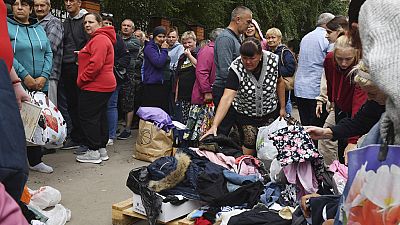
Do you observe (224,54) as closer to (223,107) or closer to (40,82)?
(223,107)

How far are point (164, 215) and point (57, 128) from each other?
181 cm

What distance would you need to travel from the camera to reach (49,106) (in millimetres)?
4969

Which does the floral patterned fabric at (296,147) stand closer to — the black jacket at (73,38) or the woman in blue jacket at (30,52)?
the woman in blue jacket at (30,52)

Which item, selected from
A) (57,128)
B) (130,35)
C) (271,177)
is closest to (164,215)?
(271,177)

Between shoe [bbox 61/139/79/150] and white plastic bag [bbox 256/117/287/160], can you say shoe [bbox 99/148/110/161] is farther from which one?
white plastic bag [bbox 256/117/287/160]

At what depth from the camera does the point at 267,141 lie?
4395 millimetres

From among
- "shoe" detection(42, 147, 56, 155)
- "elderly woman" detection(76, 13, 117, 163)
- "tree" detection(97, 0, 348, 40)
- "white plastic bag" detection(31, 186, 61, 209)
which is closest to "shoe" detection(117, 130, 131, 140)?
"shoe" detection(42, 147, 56, 155)

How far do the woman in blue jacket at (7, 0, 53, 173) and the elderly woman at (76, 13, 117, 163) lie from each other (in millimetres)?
449

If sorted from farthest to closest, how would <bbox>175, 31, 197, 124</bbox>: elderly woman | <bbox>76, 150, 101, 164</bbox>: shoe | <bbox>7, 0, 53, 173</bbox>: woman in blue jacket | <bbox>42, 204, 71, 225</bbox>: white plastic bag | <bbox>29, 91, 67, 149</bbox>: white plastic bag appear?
<bbox>175, 31, 197, 124</bbox>: elderly woman → <bbox>76, 150, 101, 164</bbox>: shoe → <bbox>7, 0, 53, 173</bbox>: woman in blue jacket → <bbox>29, 91, 67, 149</bbox>: white plastic bag → <bbox>42, 204, 71, 225</bbox>: white plastic bag

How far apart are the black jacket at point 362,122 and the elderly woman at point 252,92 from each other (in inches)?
75.9

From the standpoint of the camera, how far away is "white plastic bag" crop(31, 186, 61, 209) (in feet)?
13.2

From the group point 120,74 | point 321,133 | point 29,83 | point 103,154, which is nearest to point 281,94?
point 321,133

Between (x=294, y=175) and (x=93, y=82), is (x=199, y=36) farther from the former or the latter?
(x=294, y=175)

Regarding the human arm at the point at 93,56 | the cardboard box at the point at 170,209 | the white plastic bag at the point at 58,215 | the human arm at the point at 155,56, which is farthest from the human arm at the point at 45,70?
the cardboard box at the point at 170,209
